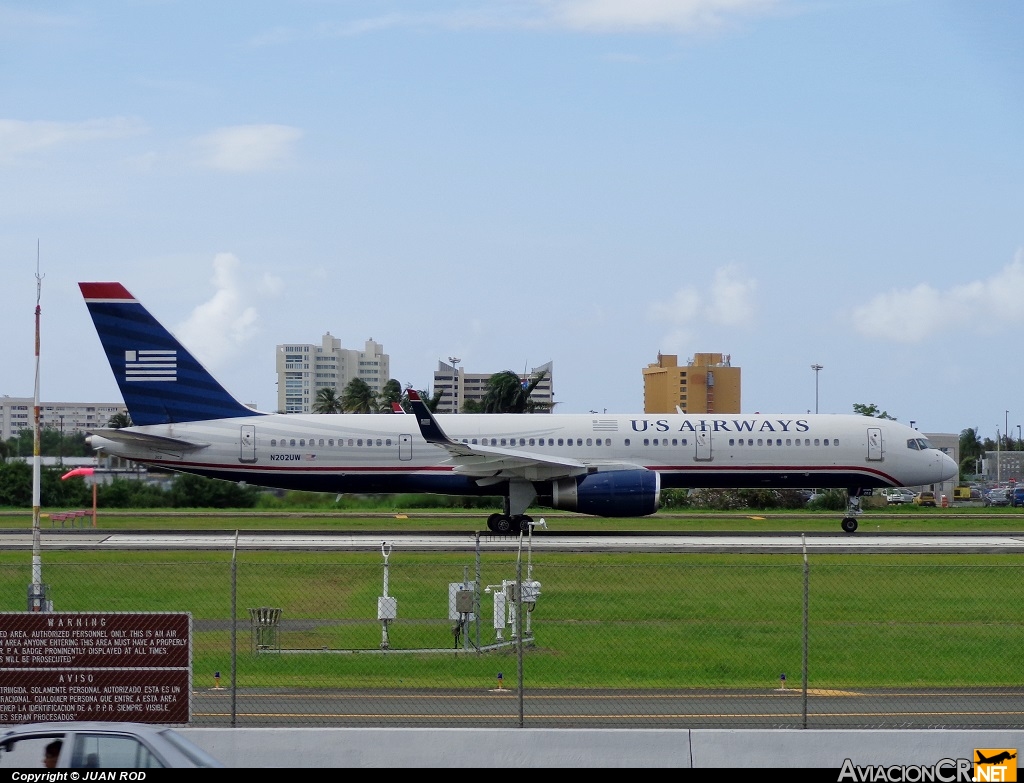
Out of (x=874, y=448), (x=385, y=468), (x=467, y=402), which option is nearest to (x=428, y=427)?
(x=385, y=468)

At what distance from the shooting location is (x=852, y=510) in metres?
40.8

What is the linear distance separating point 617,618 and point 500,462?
57.7 feet

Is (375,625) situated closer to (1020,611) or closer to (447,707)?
(447,707)

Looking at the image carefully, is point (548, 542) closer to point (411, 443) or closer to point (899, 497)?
point (411, 443)

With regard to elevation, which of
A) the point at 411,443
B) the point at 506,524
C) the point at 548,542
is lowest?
the point at 548,542

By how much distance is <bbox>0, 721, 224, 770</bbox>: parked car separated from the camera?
8820 millimetres

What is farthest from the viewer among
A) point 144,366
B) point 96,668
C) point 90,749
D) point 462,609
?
point 144,366

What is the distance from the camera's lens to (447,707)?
46.4ft

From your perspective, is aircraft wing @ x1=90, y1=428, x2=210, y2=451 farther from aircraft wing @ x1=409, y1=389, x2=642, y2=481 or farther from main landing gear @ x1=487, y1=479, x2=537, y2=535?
main landing gear @ x1=487, y1=479, x2=537, y2=535

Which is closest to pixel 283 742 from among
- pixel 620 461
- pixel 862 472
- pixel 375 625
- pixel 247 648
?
pixel 247 648

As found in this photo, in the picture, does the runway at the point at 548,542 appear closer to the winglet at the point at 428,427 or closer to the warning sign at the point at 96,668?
the winglet at the point at 428,427

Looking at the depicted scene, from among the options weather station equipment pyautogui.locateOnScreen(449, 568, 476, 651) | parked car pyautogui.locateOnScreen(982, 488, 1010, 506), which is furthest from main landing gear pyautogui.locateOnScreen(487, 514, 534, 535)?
parked car pyautogui.locateOnScreen(982, 488, 1010, 506)

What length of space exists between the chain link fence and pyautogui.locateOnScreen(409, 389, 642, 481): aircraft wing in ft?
32.5

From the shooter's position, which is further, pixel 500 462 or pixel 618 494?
pixel 500 462
